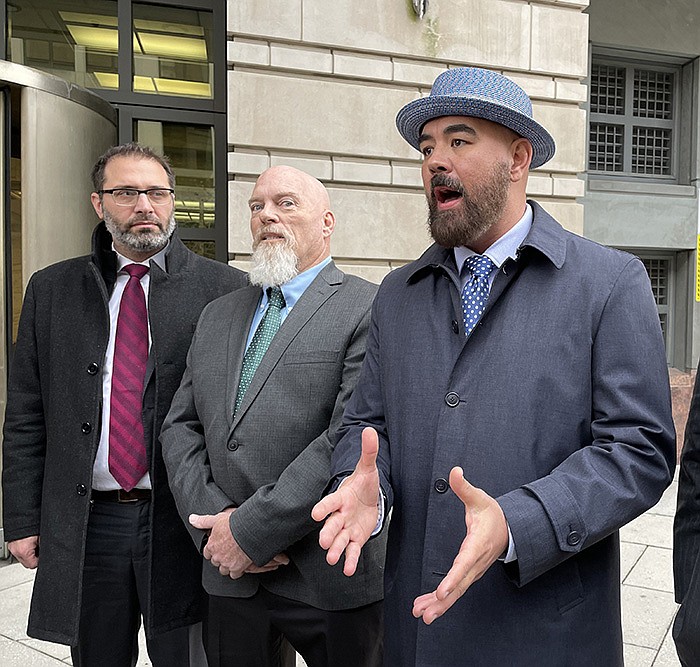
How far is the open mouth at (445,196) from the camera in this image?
1923 mm

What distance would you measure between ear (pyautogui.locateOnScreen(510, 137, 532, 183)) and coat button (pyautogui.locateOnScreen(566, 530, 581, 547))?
94cm

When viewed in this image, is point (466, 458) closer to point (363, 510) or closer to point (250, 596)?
point (363, 510)

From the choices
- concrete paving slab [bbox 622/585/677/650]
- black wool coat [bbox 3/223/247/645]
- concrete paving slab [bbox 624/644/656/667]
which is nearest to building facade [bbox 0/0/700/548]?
black wool coat [bbox 3/223/247/645]

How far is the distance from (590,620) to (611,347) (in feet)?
2.24

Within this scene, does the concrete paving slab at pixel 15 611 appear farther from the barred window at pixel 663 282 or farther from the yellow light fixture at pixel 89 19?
the barred window at pixel 663 282

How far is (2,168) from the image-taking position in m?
5.06

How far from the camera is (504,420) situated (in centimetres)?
177

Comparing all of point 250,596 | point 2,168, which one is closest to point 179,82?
point 2,168

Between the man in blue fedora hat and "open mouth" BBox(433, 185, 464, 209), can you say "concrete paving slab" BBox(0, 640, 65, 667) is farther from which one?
"open mouth" BBox(433, 185, 464, 209)

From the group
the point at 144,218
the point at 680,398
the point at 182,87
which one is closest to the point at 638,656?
the point at 144,218

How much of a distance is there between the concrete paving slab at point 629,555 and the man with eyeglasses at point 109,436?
3671 mm

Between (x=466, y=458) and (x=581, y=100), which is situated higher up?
(x=581, y=100)

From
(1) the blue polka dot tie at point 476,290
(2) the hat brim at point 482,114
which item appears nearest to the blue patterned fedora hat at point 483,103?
→ (2) the hat brim at point 482,114

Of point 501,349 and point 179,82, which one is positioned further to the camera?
point 179,82
